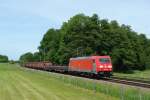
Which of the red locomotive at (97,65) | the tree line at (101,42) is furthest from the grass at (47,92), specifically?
the tree line at (101,42)

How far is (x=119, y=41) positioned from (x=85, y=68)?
167 ft

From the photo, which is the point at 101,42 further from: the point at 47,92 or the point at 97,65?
the point at 47,92

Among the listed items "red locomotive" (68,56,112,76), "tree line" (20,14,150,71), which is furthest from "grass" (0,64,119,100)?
"tree line" (20,14,150,71)

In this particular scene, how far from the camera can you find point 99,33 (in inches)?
4648

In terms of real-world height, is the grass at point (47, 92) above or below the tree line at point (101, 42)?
below

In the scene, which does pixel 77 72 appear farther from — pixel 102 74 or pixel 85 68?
pixel 102 74

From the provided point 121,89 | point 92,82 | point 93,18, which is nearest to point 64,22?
point 93,18

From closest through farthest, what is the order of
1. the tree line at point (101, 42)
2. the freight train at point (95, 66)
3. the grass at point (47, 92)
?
the grass at point (47, 92) → the freight train at point (95, 66) → the tree line at point (101, 42)

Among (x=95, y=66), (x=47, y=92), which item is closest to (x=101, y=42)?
(x=95, y=66)

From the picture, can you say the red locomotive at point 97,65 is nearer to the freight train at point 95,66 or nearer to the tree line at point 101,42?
the freight train at point 95,66

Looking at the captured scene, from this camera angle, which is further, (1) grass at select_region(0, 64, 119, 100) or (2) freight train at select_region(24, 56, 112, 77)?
(2) freight train at select_region(24, 56, 112, 77)

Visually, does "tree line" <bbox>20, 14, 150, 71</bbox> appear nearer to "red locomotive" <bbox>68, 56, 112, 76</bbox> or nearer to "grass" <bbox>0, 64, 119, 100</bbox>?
"red locomotive" <bbox>68, 56, 112, 76</bbox>

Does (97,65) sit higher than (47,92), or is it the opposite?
(97,65)

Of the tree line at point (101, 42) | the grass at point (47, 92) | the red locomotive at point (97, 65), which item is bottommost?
the grass at point (47, 92)
